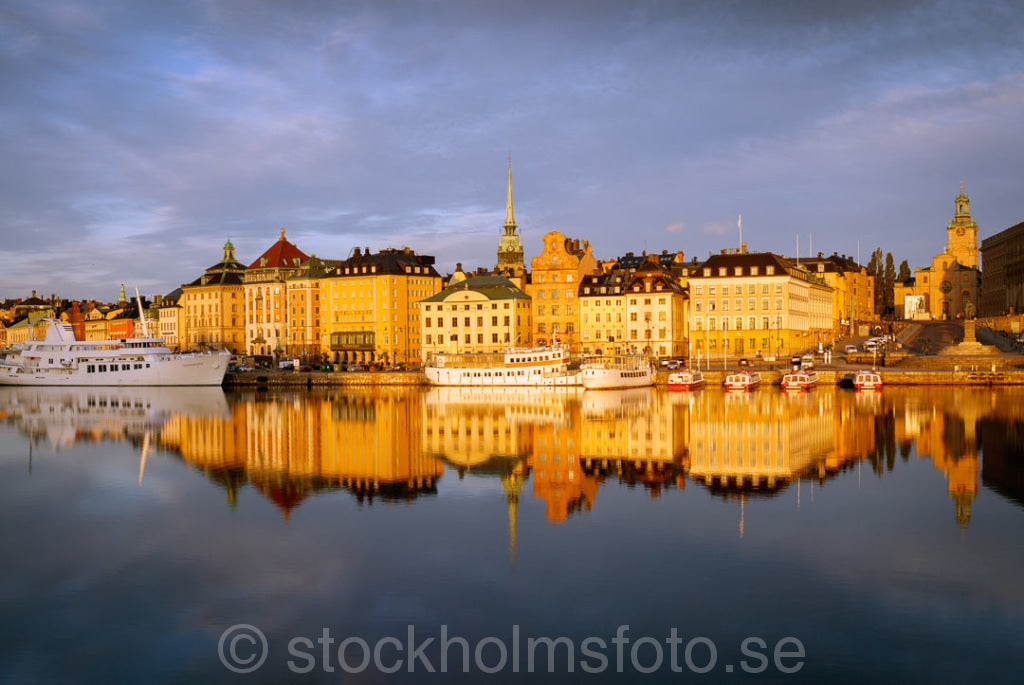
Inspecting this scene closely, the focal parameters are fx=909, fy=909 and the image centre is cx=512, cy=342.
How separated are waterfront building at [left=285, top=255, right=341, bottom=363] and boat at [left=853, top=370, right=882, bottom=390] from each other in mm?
68541

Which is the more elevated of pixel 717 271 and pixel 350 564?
pixel 717 271

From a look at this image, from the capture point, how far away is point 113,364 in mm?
90688

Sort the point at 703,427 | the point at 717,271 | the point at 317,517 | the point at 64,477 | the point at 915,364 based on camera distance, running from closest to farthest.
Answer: the point at 317,517
the point at 64,477
the point at 703,427
the point at 915,364
the point at 717,271

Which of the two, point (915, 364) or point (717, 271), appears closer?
point (915, 364)

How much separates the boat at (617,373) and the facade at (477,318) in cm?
1889

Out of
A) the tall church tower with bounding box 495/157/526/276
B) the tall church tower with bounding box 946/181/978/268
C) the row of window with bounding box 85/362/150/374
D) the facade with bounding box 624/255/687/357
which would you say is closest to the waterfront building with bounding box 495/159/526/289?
the tall church tower with bounding box 495/157/526/276

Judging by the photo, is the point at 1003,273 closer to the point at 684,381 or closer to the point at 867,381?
the point at 867,381

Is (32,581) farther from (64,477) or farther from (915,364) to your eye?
(915,364)

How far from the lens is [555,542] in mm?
22250

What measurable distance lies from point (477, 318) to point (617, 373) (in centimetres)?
2730

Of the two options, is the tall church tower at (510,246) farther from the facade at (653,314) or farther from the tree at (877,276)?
the tree at (877,276)

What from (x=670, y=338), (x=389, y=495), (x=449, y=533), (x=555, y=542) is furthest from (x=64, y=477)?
(x=670, y=338)

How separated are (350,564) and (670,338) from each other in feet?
253

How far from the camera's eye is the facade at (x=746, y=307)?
91.7m
